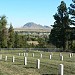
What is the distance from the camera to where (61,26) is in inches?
3007

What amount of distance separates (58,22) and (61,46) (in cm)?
691

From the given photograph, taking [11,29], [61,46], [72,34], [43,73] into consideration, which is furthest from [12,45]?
[43,73]

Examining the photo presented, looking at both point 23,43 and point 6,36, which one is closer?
point 6,36

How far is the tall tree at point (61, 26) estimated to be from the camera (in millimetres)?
76375

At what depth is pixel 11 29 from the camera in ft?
324

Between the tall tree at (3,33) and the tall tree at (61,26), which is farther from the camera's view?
the tall tree at (3,33)

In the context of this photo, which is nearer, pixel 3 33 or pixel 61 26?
pixel 61 26

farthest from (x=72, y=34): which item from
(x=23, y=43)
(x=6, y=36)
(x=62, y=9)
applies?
(x=23, y=43)

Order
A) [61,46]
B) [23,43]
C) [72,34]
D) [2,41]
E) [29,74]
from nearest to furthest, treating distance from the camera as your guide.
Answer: [29,74]
[72,34]
[61,46]
[2,41]
[23,43]

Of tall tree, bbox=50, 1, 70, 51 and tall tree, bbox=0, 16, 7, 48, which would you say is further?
tall tree, bbox=0, 16, 7, 48

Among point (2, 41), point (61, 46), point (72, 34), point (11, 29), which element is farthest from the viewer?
point (11, 29)

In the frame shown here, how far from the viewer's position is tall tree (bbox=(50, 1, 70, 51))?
251ft

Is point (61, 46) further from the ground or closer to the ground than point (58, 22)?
closer to the ground

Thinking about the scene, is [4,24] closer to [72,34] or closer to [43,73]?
[72,34]
